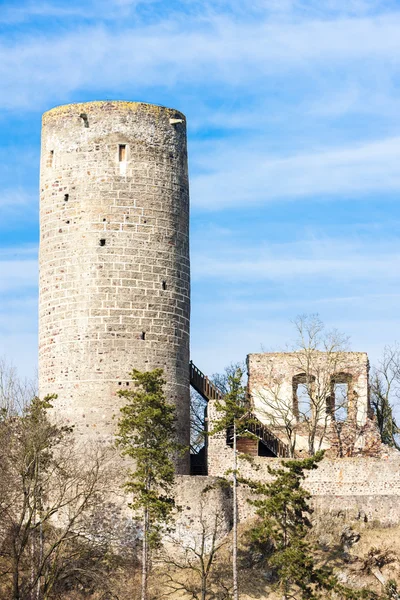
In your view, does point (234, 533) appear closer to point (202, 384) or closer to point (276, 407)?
point (202, 384)

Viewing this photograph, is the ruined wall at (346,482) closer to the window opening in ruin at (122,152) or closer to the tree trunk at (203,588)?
the tree trunk at (203,588)

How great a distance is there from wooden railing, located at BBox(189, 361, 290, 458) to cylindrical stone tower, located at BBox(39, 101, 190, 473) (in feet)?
3.44

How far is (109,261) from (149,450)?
6511mm

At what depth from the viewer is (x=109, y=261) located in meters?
47.2

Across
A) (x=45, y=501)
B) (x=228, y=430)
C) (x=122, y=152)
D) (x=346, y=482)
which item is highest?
(x=122, y=152)

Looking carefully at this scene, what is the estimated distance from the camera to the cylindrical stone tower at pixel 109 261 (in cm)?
4678

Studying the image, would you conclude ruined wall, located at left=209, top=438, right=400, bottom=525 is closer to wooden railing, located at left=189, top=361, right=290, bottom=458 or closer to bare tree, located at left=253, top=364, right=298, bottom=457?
wooden railing, located at left=189, top=361, right=290, bottom=458

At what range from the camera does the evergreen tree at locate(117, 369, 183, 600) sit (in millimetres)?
43062

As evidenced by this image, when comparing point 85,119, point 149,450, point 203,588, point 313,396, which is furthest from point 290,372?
point 203,588

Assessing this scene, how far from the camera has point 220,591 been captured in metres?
42.9

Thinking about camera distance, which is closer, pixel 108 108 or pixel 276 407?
pixel 108 108

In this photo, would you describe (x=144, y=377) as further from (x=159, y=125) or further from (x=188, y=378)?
(x=159, y=125)

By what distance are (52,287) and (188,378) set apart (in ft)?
16.5

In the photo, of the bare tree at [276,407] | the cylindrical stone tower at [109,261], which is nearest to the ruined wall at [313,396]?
the bare tree at [276,407]
